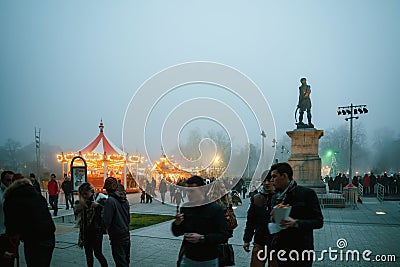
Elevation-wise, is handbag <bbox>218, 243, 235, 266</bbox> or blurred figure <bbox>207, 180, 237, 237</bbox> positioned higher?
blurred figure <bbox>207, 180, 237, 237</bbox>

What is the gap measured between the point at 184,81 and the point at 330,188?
2668cm

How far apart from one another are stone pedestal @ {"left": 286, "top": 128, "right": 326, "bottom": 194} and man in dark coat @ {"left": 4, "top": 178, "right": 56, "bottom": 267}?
1629cm

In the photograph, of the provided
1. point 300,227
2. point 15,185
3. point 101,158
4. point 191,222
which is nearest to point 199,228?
point 191,222

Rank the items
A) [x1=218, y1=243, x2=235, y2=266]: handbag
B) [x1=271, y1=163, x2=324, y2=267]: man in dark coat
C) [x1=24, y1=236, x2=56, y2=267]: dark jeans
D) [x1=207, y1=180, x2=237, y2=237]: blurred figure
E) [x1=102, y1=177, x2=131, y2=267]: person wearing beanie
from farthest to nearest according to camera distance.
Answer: [x1=207, y1=180, x2=237, y2=237]: blurred figure
[x1=102, y1=177, x2=131, y2=267]: person wearing beanie
[x1=24, y1=236, x2=56, y2=267]: dark jeans
[x1=218, y1=243, x2=235, y2=266]: handbag
[x1=271, y1=163, x2=324, y2=267]: man in dark coat

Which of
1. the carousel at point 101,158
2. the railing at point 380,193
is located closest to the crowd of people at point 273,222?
the railing at point 380,193

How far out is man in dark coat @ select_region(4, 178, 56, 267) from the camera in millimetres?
4098

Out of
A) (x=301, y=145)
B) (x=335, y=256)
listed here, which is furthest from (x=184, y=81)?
(x=301, y=145)

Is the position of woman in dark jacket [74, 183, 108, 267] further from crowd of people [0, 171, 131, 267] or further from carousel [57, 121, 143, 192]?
carousel [57, 121, 143, 192]

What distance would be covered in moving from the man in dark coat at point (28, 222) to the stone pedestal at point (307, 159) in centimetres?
1629

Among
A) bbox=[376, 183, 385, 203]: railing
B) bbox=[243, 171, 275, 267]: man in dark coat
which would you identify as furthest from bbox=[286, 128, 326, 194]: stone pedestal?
bbox=[243, 171, 275, 267]: man in dark coat

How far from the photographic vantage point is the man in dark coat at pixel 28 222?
4.10 m

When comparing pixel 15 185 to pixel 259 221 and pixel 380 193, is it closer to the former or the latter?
pixel 259 221

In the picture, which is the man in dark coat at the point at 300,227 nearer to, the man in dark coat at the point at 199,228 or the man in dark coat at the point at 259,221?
the man in dark coat at the point at 199,228

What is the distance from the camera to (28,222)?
162 inches
